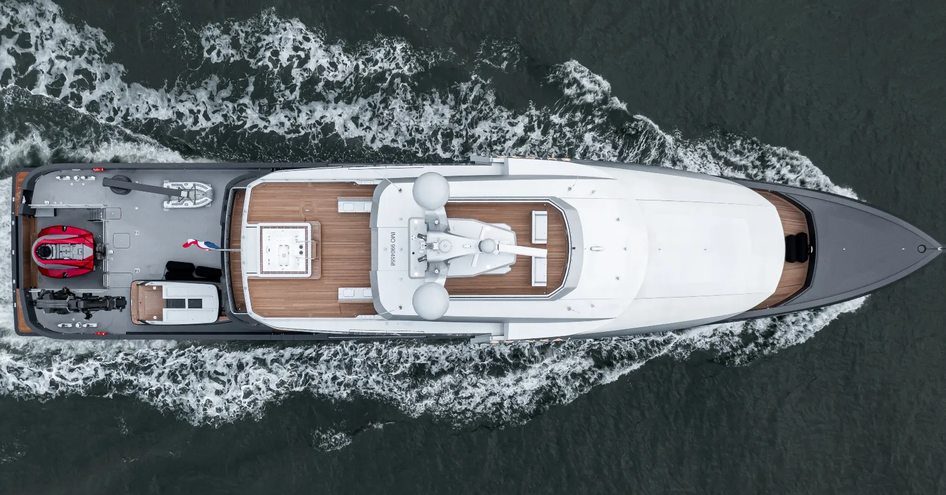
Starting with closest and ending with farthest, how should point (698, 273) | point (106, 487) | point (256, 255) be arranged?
point (256, 255) → point (698, 273) → point (106, 487)

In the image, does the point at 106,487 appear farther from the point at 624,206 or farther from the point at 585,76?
the point at 585,76

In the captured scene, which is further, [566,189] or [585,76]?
[585,76]

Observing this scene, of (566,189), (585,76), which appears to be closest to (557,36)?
(585,76)

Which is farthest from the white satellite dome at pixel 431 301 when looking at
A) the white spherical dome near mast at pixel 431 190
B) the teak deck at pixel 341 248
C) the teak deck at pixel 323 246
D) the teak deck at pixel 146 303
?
the teak deck at pixel 146 303

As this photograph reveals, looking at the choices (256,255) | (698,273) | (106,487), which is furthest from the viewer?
(106,487)

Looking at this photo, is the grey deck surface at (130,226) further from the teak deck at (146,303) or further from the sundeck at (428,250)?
the teak deck at (146,303)

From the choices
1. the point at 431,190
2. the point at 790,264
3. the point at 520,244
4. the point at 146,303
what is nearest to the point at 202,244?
the point at 146,303

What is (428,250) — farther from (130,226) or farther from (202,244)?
(130,226)

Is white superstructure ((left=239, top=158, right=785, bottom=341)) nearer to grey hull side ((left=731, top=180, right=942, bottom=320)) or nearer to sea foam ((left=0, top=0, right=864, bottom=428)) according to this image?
grey hull side ((left=731, top=180, right=942, bottom=320))
